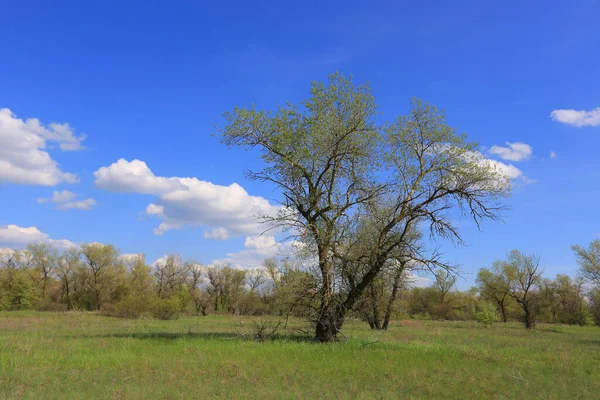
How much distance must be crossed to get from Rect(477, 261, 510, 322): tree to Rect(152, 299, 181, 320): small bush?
148ft

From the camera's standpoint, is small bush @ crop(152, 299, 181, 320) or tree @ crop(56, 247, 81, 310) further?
tree @ crop(56, 247, 81, 310)

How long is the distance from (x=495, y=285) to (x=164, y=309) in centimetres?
4782

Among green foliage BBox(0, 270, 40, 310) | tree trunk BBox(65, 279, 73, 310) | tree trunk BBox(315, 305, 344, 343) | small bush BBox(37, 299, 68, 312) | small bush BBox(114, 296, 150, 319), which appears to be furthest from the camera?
tree trunk BBox(65, 279, 73, 310)

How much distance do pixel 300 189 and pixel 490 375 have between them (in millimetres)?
12048

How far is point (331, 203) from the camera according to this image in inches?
807

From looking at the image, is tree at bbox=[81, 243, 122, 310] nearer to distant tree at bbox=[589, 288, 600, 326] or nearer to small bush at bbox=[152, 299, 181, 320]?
small bush at bbox=[152, 299, 181, 320]

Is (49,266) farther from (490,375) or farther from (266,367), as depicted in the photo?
(490,375)

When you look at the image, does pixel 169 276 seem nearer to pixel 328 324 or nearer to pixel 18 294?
pixel 18 294

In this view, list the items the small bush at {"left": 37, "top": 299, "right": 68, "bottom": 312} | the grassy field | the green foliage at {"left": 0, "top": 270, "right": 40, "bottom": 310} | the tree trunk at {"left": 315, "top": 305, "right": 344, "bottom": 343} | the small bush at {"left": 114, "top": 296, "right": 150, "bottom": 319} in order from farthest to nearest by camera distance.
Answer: the small bush at {"left": 37, "top": 299, "right": 68, "bottom": 312}, the green foliage at {"left": 0, "top": 270, "right": 40, "bottom": 310}, the small bush at {"left": 114, "top": 296, "right": 150, "bottom": 319}, the tree trunk at {"left": 315, "top": 305, "right": 344, "bottom": 343}, the grassy field

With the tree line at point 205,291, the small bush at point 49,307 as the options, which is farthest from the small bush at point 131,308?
the small bush at point 49,307

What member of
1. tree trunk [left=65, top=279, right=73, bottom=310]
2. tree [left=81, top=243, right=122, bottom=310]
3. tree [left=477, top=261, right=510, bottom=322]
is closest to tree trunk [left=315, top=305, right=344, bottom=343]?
tree [left=477, top=261, right=510, bottom=322]

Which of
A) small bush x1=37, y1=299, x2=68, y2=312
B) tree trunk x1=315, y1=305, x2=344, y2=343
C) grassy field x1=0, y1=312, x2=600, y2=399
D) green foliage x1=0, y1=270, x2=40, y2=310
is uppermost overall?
tree trunk x1=315, y1=305, x2=344, y2=343

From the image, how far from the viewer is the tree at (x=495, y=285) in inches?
2275

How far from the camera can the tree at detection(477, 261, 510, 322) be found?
5779 centimetres
